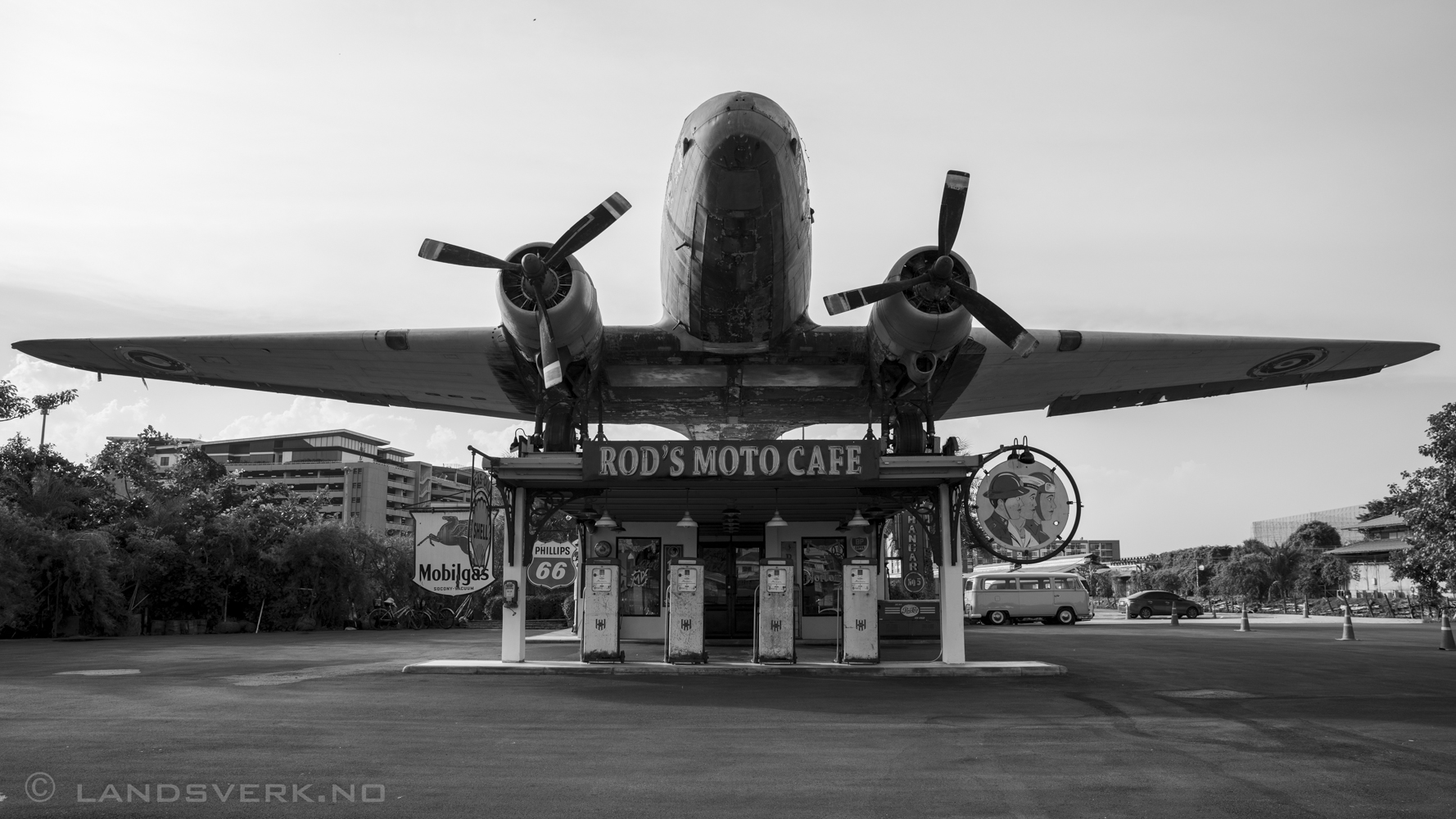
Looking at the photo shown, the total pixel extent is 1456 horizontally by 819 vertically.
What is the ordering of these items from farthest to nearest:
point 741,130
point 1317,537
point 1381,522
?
1. point 1317,537
2. point 1381,522
3. point 741,130

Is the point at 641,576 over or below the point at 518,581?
below

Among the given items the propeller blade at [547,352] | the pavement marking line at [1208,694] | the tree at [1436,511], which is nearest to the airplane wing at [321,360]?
the propeller blade at [547,352]

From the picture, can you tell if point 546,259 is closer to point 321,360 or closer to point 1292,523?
point 321,360

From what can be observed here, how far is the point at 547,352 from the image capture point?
16.4m

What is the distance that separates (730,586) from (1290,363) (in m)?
12.3

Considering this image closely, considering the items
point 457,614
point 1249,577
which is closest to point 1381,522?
point 1249,577

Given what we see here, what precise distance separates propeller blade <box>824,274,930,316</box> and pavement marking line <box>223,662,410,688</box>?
865cm

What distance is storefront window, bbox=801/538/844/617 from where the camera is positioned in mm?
19984

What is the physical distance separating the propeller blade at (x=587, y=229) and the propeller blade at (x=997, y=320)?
577 centimetres

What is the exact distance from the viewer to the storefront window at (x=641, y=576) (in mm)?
20016

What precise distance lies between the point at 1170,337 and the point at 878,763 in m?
15.0

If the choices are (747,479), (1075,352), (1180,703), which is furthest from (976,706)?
(1075,352)

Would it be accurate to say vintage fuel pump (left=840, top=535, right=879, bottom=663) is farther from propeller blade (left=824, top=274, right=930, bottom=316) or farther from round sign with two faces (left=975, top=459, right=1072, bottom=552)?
propeller blade (left=824, top=274, right=930, bottom=316)

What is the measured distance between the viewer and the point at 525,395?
22469 millimetres
